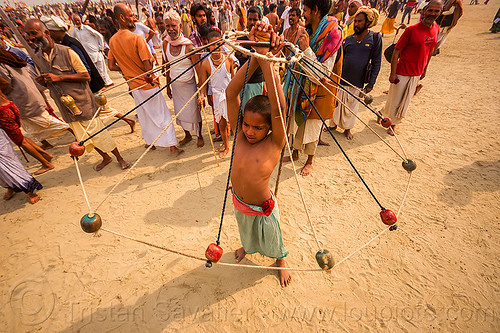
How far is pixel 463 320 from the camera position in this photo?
2188mm

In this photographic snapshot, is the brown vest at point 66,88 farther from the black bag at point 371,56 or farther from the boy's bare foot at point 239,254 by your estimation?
the black bag at point 371,56

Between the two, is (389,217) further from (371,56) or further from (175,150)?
(175,150)

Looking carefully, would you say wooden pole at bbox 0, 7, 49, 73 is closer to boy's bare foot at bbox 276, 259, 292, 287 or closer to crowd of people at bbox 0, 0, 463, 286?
crowd of people at bbox 0, 0, 463, 286

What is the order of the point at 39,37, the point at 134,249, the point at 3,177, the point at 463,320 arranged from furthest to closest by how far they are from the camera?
the point at 3,177
the point at 39,37
the point at 134,249
the point at 463,320

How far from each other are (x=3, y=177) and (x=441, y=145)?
24.9 ft

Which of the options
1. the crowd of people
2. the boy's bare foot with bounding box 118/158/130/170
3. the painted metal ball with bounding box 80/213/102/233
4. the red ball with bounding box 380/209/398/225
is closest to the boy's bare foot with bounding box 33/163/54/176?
the crowd of people

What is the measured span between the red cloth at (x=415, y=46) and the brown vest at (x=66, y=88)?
550 centimetres

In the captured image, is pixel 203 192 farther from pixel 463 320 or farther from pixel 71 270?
pixel 463 320

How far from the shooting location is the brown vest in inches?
132

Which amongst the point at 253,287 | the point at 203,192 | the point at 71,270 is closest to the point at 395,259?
the point at 253,287

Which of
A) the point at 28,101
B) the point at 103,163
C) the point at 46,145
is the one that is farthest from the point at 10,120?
the point at 46,145

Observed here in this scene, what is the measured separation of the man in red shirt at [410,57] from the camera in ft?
12.5

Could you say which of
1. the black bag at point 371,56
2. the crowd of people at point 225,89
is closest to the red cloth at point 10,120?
the crowd of people at point 225,89

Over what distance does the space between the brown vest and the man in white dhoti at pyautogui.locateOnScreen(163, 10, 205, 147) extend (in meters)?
1.39
